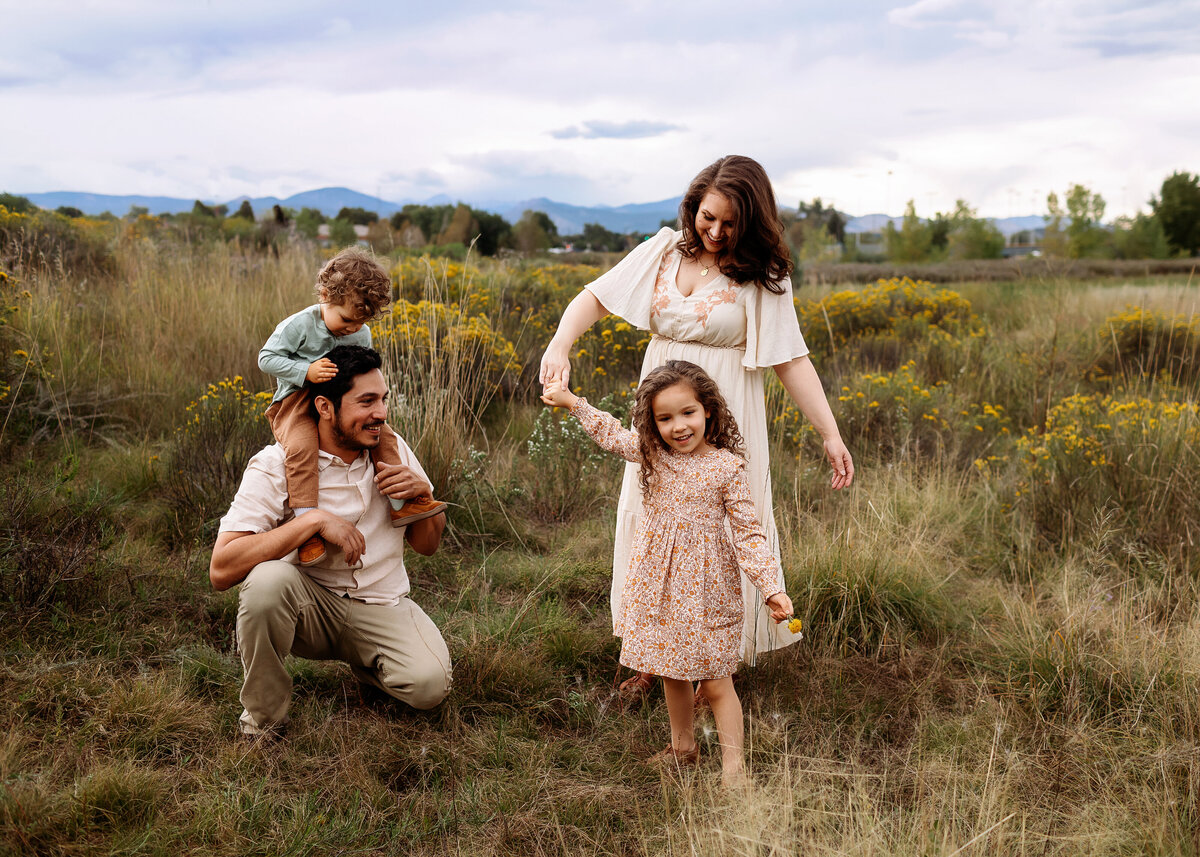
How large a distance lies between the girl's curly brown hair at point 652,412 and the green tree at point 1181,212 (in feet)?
183

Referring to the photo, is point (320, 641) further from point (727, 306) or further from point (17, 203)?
point (17, 203)

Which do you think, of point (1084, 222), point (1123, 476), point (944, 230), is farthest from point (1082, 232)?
point (1123, 476)

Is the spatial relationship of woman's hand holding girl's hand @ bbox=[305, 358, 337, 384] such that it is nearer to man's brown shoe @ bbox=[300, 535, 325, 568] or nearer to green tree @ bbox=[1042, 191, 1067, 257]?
man's brown shoe @ bbox=[300, 535, 325, 568]

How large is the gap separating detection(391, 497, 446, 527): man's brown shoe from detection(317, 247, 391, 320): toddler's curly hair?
0.63 metres

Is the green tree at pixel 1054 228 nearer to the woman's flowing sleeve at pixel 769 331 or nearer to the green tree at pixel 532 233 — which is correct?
the green tree at pixel 532 233

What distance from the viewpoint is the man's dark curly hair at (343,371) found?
8.74 feet

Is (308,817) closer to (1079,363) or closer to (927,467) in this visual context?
(927,467)

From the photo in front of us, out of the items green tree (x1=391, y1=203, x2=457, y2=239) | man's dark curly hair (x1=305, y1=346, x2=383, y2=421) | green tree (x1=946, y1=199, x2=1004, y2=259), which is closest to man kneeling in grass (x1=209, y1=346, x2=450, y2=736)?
man's dark curly hair (x1=305, y1=346, x2=383, y2=421)

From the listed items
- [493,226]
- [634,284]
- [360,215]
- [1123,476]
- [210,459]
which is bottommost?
[1123,476]

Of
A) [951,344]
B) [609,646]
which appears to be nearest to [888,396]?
[951,344]

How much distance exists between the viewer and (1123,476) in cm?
446

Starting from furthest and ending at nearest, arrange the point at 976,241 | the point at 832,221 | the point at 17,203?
1. the point at 832,221
2. the point at 976,241
3. the point at 17,203

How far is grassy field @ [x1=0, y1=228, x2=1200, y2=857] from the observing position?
2297mm

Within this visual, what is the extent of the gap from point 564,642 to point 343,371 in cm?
135
